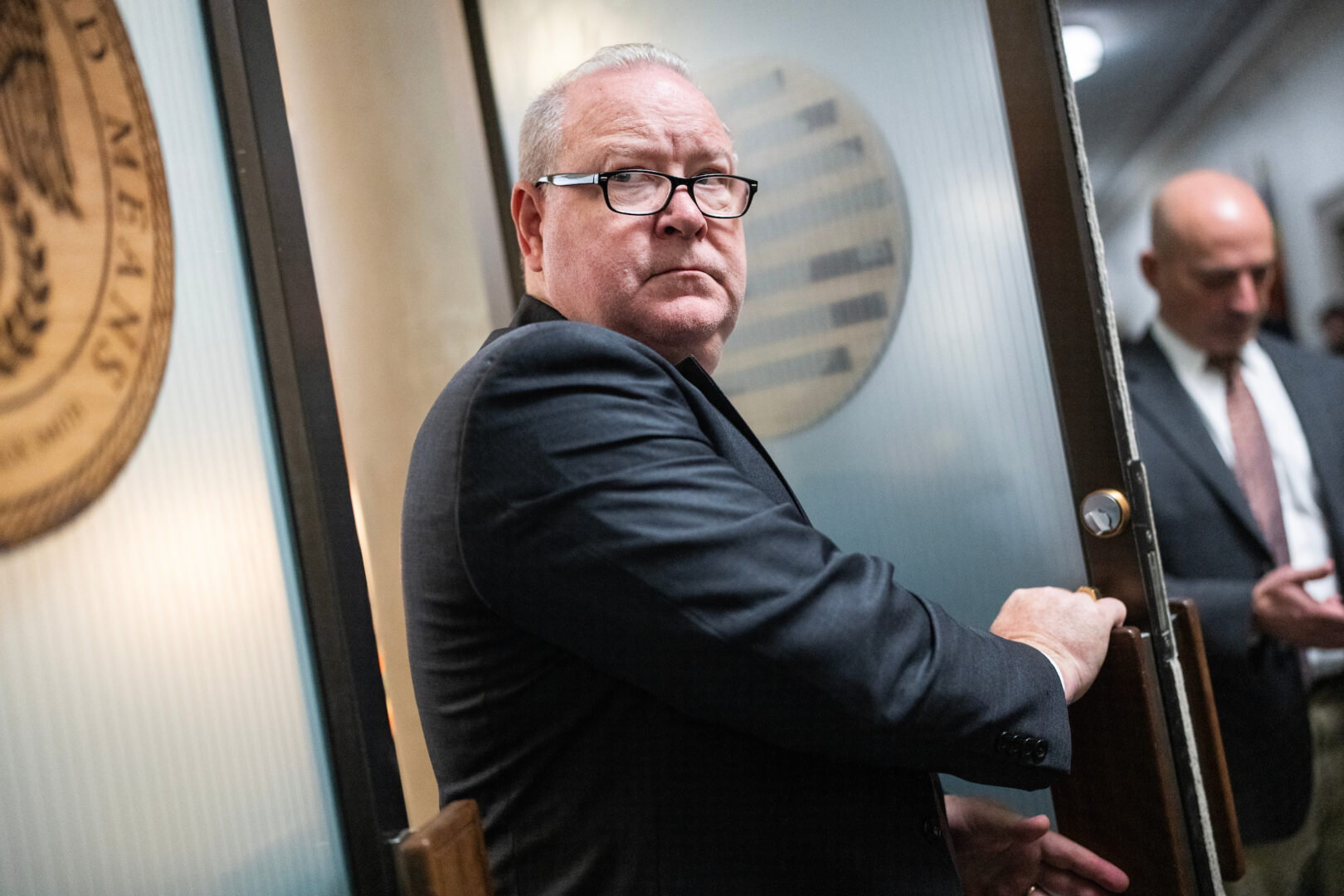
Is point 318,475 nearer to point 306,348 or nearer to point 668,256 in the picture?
point 306,348

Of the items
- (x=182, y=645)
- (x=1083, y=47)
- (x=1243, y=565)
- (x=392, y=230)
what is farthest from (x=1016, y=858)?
(x=392, y=230)

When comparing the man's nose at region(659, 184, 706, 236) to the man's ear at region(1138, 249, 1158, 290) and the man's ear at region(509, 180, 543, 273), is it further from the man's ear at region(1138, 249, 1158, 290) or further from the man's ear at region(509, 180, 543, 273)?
the man's ear at region(1138, 249, 1158, 290)

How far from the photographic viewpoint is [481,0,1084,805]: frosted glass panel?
142 cm

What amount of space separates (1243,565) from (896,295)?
739 mm

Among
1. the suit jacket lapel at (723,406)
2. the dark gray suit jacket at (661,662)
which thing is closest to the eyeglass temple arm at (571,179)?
the suit jacket lapel at (723,406)

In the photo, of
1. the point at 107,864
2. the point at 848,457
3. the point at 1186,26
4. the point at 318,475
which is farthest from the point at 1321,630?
the point at 107,864

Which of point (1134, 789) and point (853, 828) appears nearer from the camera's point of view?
point (853, 828)

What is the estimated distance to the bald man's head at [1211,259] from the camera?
5.09 ft

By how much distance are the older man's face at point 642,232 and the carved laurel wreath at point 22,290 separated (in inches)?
23.5

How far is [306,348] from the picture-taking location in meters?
0.89

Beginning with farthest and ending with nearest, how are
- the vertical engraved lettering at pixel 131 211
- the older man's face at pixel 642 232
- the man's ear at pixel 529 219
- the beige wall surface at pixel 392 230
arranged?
the beige wall surface at pixel 392 230 → the man's ear at pixel 529 219 → the older man's face at pixel 642 232 → the vertical engraved lettering at pixel 131 211

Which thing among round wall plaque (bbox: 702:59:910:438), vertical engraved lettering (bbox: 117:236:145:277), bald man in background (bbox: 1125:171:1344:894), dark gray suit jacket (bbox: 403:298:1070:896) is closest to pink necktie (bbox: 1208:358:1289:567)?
bald man in background (bbox: 1125:171:1344:894)

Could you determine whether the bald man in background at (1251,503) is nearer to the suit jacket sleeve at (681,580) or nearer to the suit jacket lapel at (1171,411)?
the suit jacket lapel at (1171,411)

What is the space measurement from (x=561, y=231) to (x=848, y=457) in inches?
24.3
